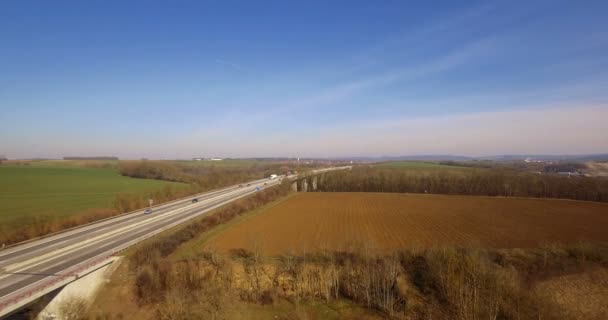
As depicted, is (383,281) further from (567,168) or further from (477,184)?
(567,168)

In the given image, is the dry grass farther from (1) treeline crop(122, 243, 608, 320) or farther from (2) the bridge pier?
(2) the bridge pier

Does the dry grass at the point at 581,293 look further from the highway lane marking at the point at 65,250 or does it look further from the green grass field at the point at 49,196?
the green grass field at the point at 49,196

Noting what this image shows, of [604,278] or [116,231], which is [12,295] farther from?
[604,278]

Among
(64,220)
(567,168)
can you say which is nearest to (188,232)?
(64,220)

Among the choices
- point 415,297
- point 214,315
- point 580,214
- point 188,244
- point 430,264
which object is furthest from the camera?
point 580,214


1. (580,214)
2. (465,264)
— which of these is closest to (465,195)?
(580,214)
